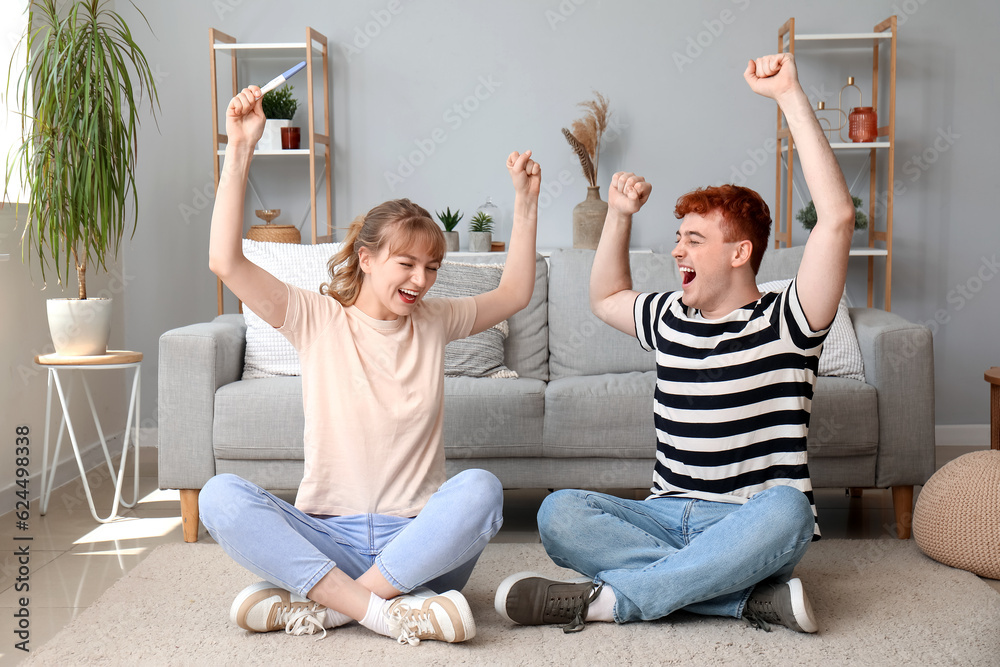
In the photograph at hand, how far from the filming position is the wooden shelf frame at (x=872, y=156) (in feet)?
11.1

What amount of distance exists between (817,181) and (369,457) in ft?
3.09

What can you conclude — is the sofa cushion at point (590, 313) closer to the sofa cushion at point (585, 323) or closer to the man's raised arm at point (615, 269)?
the sofa cushion at point (585, 323)

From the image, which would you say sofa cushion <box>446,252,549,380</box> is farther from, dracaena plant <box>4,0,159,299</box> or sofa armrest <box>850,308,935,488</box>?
dracaena plant <box>4,0,159,299</box>

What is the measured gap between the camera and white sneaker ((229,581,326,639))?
65.3 inches

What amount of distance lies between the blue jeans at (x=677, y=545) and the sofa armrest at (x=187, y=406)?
1.08 metres

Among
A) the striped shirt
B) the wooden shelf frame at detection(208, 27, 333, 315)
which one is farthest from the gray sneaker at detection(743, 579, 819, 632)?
the wooden shelf frame at detection(208, 27, 333, 315)

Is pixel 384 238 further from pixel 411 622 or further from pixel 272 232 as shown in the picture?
pixel 272 232

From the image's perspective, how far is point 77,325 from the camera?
2.66 metres

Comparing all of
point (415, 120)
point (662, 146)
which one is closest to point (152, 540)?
point (415, 120)

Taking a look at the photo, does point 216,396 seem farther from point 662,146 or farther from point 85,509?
point 662,146

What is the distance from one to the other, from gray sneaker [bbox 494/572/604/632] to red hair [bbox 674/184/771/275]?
2.36ft

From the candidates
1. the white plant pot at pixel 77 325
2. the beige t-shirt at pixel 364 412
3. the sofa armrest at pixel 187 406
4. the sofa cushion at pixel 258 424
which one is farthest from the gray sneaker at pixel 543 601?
the white plant pot at pixel 77 325

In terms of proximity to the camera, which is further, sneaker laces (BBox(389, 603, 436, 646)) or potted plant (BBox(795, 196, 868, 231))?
potted plant (BBox(795, 196, 868, 231))

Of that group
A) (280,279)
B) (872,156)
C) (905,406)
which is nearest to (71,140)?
(280,279)
